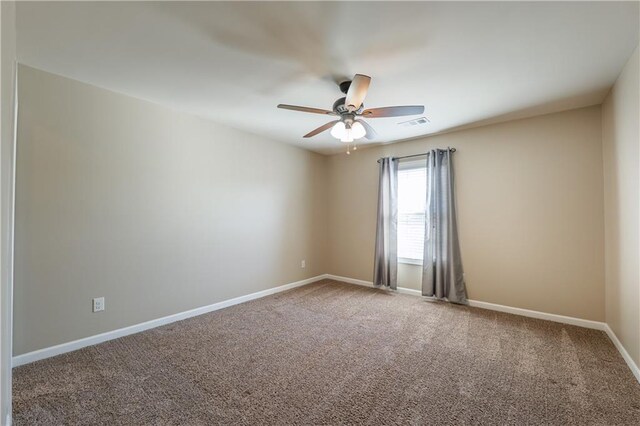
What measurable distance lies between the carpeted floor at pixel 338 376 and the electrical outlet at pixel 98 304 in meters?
0.34

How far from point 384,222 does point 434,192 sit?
35.4 inches

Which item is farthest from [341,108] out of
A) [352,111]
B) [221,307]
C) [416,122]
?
[221,307]

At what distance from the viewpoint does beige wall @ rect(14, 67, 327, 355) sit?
2.33 meters

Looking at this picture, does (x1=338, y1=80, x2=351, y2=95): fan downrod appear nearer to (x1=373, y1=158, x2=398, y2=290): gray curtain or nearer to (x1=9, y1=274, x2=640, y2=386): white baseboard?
(x1=373, y1=158, x2=398, y2=290): gray curtain

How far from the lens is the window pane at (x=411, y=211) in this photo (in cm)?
422

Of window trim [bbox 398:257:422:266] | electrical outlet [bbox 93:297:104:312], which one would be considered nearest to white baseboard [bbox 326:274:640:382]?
window trim [bbox 398:257:422:266]

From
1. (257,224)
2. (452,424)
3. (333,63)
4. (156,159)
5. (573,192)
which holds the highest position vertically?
(333,63)

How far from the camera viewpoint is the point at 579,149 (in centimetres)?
307

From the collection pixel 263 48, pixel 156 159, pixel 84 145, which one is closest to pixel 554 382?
pixel 263 48

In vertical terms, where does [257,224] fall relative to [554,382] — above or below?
above

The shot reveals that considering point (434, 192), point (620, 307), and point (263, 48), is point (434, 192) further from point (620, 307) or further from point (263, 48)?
point (263, 48)

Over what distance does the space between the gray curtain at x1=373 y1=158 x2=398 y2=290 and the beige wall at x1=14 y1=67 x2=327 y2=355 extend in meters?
1.70

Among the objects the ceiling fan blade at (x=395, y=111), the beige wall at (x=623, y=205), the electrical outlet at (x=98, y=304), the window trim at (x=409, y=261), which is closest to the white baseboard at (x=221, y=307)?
the beige wall at (x=623, y=205)

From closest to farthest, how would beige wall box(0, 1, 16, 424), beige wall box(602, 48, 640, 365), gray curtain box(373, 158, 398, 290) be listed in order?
beige wall box(0, 1, 16, 424) → beige wall box(602, 48, 640, 365) → gray curtain box(373, 158, 398, 290)
